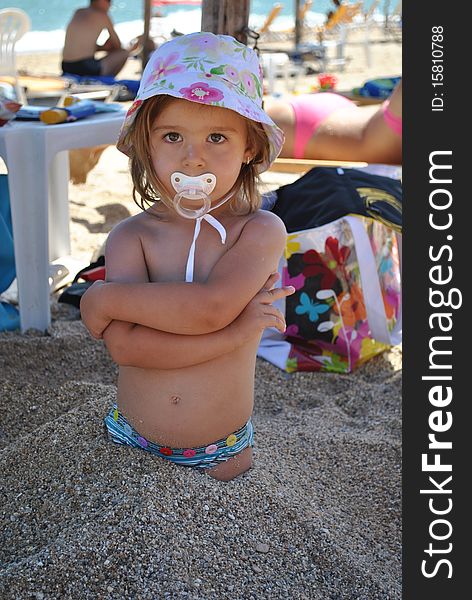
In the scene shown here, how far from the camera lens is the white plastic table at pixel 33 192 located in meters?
2.68

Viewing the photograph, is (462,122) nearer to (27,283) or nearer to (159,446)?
(159,446)

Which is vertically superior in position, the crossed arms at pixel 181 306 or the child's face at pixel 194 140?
the child's face at pixel 194 140

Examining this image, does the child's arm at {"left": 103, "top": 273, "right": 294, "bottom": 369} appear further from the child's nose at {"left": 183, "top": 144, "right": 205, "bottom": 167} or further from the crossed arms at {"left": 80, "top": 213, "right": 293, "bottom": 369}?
the child's nose at {"left": 183, "top": 144, "right": 205, "bottom": 167}

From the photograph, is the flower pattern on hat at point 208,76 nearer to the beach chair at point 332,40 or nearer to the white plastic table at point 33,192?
the white plastic table at point 33,192

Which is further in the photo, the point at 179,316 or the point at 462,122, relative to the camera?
the point at 179,316

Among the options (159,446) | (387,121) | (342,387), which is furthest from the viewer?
(387,121)

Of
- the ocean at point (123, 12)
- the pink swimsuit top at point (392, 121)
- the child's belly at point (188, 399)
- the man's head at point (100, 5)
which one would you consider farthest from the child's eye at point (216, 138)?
the ocean at point (123, 12)

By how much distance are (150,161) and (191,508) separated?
77cm

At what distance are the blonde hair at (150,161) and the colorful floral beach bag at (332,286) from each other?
2.90 feet

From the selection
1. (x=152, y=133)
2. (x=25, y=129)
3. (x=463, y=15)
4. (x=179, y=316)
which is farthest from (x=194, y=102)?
(x=25, y=129)

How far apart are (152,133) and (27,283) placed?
128 centimetres

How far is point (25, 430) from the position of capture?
6.88ft

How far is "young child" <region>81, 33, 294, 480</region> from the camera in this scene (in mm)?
1642

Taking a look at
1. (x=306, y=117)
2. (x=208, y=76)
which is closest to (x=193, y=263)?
(x=208, y=76)
